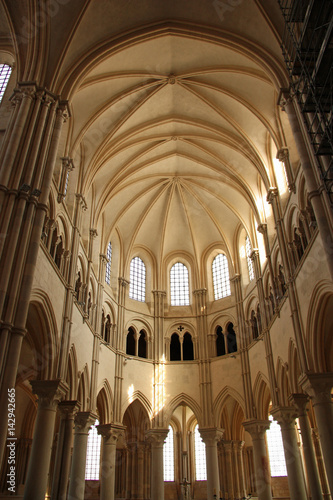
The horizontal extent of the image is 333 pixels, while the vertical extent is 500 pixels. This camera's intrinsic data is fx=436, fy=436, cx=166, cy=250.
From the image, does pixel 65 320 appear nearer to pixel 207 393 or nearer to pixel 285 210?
pixel 285 210

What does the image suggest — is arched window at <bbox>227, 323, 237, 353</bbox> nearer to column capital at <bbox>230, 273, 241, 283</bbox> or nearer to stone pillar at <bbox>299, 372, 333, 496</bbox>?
column capital at <bbox>230, 273, 241, 283</bbox>

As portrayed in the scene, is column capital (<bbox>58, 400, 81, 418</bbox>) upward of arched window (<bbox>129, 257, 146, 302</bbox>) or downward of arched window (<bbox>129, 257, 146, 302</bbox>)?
downward

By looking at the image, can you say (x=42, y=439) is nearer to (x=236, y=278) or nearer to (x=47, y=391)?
(x=47, y=391)

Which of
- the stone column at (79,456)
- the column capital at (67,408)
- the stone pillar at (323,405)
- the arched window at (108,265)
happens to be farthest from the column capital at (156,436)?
the stone pillar at (323,405)

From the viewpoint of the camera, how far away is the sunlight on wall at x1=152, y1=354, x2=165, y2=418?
2606 cm

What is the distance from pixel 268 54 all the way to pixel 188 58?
479cm

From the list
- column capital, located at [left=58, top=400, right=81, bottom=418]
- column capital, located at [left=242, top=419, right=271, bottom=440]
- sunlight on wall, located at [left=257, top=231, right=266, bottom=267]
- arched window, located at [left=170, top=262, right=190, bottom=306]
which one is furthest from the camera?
arched window, located at [left=170, top=262, right=190, bottom=306]

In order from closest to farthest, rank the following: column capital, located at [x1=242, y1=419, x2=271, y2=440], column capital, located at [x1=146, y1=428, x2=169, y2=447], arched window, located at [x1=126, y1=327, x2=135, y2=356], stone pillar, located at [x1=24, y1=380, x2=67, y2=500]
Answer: stone pillar, located at [x1=24, y1=380, x2=67, y2=500]
column capital, located at [x1=242, y1=419, x2=271, y2=440]
column capital, located at [x1=146, y1=428, x2=169, y2=447]
arched window, located at [x1=126, y1=327, x2=135, y2=356]

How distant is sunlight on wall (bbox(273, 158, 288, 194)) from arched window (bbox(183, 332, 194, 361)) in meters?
12.7

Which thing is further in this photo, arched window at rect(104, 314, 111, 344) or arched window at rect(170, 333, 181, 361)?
arched window at rect(170, 333, 181, 361)

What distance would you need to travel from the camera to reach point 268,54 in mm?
17094

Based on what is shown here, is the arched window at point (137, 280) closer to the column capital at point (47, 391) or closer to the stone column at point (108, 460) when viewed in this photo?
the stone column at point (108, 460)

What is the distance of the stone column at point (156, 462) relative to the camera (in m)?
23.4

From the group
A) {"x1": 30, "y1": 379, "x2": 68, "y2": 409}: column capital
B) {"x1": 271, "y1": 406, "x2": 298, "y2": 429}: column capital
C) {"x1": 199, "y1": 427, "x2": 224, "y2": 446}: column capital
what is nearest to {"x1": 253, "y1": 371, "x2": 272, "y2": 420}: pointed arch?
{"x1": 199, "y1": 427, "x2": 224, "y2": 446}: column capital
